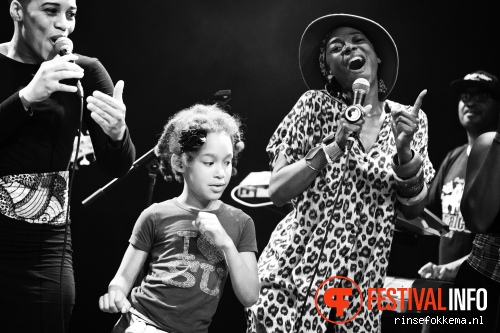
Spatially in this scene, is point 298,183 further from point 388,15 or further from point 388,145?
point 388,15

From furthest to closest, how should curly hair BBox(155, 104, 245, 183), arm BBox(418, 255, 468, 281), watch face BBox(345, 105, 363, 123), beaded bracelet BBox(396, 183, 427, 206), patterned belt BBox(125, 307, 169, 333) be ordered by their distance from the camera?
1. arm BBox(418, 255, 468, 281)
2. curly hair BBox(155, 104, 245, 183)
3. beaded bracelet BBox(396, 183, 427, 206)
4. patterned belt BBox(125, 307, 169, 333)
5. watch face BBox(345, 105, 363, 123)

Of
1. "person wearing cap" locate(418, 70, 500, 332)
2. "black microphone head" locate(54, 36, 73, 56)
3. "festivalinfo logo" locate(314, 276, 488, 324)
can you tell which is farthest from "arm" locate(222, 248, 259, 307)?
"person wearing cap" locate(418, 70, 500, 332)

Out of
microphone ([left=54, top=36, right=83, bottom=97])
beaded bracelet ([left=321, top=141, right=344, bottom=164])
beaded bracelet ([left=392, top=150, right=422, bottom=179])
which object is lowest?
beaded bracelet ([left=392, top=150, right=422, bottom=179])

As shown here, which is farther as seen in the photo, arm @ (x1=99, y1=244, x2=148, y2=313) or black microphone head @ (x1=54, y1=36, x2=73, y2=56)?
arm @ (x1=99, y1=244, x2=148, y2=313)

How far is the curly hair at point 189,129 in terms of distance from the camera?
2.21 m

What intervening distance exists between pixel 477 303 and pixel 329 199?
0.58 meters

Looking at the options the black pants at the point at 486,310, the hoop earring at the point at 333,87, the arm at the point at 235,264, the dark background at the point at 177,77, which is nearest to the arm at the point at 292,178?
the arm at the point at 235,264

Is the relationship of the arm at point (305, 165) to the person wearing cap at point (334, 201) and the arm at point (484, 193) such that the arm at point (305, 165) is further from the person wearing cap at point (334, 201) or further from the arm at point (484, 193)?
the arm at point (484, 193)

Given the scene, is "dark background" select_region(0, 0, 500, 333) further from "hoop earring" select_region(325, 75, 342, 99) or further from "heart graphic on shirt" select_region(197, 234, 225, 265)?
"heart graphic on shirt" select_region(197, 234, 225, 265)

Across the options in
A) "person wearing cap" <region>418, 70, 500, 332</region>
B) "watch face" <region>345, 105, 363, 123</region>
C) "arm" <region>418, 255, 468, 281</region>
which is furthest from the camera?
"person wearing cap" <region>418, 70, 500, 332</region>

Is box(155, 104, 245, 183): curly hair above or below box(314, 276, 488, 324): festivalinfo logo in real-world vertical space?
above

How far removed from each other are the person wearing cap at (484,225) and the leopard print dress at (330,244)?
25 centimetres

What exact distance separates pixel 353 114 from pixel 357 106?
27mm

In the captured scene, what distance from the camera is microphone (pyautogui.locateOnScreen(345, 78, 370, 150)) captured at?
1.83 m
